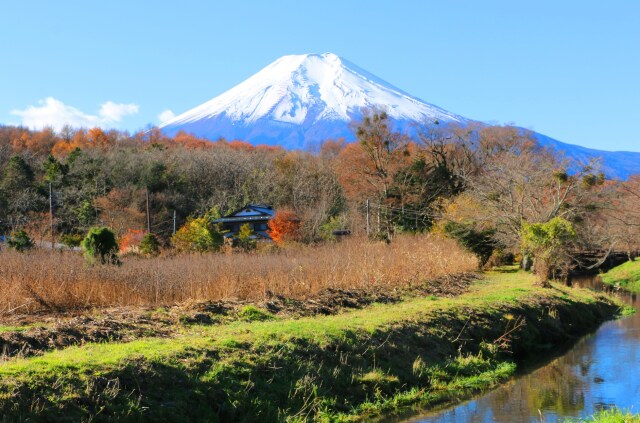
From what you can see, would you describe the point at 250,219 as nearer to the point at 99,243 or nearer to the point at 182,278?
the point at 99,243

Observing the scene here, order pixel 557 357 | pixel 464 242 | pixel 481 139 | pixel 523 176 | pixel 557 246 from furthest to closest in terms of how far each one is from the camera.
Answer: pixel 481 139 < pixel 523 176 < pixel 464 242 < pixel 557 246 < pixel 557 357

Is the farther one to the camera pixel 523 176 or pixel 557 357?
pixel 523 176

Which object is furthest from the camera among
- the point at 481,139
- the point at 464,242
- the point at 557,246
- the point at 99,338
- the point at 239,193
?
the point at 239,193

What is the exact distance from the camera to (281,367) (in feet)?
35.6

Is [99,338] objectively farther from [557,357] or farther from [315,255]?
[315,255]

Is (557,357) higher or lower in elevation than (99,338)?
lower

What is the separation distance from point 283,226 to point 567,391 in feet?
130

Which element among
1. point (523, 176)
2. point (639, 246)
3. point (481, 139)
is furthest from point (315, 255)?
point (481, 139)

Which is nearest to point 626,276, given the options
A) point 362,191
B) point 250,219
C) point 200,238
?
point 362,191

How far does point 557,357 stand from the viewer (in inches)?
659

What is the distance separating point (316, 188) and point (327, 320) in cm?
5333

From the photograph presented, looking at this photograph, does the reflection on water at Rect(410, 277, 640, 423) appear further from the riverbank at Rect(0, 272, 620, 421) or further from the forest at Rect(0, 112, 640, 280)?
the forest at Rect(0, 112, 640, 280)

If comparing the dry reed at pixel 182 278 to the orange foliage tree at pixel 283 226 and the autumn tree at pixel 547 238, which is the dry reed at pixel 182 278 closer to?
the autumn tree at pixel 547 238

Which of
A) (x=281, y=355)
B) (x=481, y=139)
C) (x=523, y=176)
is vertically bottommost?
(x=281, y=355)
